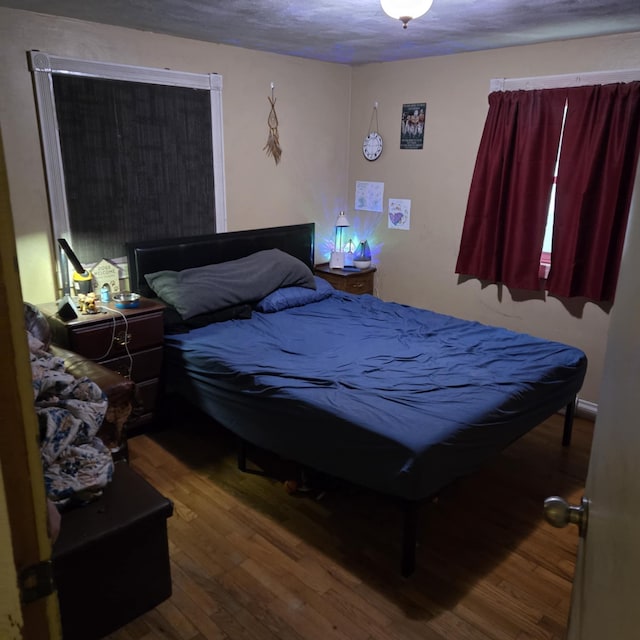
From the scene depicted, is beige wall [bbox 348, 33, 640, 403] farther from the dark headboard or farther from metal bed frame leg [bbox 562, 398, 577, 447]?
the dark headboard

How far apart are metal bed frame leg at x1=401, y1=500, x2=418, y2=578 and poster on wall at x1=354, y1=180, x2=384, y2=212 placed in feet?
9.90

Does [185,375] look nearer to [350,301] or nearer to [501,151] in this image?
[350,301]

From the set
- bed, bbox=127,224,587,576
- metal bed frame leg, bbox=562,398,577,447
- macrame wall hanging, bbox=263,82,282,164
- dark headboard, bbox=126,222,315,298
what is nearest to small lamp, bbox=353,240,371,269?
dark headboard, bbox=126,222,315,298

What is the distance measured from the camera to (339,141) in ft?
15.4

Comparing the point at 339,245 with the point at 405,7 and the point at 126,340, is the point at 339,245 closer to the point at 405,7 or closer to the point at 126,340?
the point at 126,340

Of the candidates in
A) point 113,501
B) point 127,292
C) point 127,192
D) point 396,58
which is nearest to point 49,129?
point 127,192

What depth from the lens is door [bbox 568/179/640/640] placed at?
61 cm

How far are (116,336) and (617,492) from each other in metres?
2.78

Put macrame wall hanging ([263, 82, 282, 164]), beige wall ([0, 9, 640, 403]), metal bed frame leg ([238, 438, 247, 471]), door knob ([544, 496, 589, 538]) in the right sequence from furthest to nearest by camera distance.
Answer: macrame wall hanging ([263, 82, 282, 164]), beige wall ([0, 9, 640, 403]), metal bed frame leg ([238, 438, 247, 471]), door knob ([544, 496, 589, 538])

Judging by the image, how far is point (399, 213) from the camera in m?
4.47

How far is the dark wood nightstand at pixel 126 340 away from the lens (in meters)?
2.90

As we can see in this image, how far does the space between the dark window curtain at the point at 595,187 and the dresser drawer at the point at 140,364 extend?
8.60 feet

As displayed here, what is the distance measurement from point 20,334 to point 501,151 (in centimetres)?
366

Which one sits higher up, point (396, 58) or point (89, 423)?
point (396, 58)
